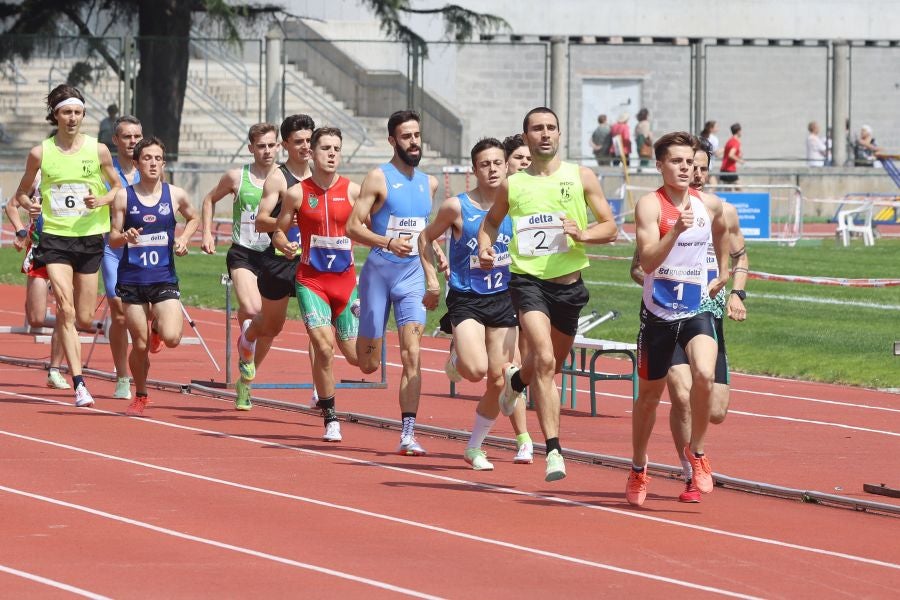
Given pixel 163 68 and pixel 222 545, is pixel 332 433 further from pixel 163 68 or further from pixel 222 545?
pixel 163 68

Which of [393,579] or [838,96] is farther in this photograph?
[838,96]

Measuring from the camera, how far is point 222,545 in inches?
344

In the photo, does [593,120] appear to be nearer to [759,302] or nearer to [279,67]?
[279,67]

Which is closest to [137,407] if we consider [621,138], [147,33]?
[147,33]

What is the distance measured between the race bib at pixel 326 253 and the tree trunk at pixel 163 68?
80.8ft

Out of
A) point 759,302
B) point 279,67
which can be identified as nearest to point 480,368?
point 759,302

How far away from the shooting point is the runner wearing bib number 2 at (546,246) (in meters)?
10.4

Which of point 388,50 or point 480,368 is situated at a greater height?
point 388,50

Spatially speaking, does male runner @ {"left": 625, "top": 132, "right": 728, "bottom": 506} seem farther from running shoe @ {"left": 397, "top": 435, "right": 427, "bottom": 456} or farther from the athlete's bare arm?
the athlete's bare arm

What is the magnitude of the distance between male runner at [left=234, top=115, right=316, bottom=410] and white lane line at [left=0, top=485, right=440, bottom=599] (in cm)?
351

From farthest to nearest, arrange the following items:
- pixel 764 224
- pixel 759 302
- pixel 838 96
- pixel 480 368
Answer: pixel 838 96 < pixel 764 224 < pixel 759 302 < pixel 480 368

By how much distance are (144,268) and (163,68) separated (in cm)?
2389

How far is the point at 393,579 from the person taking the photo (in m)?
→ 8.02

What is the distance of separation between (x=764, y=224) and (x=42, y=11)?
14.5 metres
